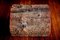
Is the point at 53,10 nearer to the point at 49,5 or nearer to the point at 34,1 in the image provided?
the point at 49,5

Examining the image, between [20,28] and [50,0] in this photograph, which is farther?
[50,0]

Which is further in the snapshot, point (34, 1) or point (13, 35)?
point (34, 1)

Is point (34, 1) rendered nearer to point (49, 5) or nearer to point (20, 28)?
point (49, 5)

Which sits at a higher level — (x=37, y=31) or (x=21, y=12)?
(x=21, y=12)

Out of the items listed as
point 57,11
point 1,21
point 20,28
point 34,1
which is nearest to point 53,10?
point 57,11

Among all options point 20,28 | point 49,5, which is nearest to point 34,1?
point 49,5

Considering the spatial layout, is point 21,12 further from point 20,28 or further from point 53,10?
point 53,10

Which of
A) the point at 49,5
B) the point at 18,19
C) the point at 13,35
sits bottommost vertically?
the point at 13,35

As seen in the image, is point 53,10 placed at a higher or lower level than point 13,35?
higher
